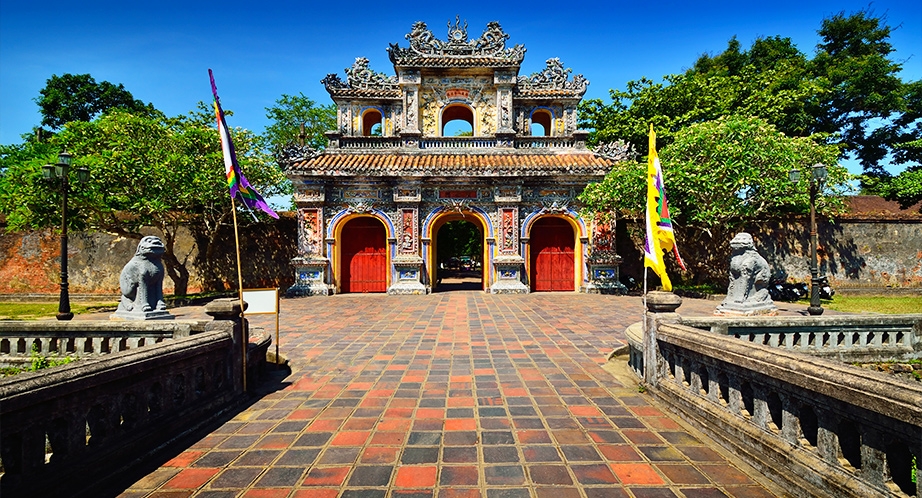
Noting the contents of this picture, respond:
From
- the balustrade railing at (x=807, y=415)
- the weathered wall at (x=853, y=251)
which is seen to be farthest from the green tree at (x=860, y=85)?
the balustrade railing at (x=807, y=415)

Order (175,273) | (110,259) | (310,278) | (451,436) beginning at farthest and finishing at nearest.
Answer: (110,259) → (310,278) → (175,273) → (451,436)

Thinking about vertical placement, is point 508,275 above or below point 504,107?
below

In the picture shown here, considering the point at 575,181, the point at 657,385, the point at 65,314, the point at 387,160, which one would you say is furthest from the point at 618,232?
the point at 65,314

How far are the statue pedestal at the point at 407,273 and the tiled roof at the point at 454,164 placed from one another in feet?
11.3

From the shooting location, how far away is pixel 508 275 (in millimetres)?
16516

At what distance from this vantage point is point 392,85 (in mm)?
19344

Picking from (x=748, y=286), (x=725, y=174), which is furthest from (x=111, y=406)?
(x=725, y=174)

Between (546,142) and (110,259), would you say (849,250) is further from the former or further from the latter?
(110,259)

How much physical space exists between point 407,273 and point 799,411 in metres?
14.2

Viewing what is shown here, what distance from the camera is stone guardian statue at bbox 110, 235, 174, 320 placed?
580 centimetres

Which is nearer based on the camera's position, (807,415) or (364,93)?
(807,415)

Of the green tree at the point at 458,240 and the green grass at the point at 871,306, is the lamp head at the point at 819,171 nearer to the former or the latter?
the green grass at the point at 871,306

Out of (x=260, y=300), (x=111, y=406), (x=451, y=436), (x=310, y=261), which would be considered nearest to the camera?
(x=111, y=406)

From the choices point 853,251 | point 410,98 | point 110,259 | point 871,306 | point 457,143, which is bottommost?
point 871,306
